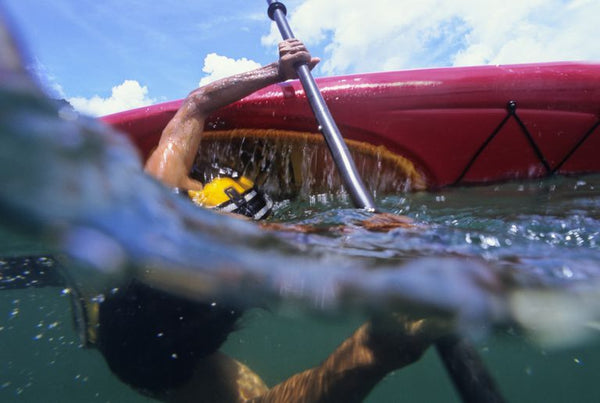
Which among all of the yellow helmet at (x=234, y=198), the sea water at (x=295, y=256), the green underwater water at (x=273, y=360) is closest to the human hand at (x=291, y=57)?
the yellow helmet at (x=234, y=198)

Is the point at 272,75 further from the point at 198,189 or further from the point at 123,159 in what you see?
the point at 123,159

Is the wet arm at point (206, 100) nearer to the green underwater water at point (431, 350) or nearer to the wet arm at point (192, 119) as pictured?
the wet arm at point (192, 119)

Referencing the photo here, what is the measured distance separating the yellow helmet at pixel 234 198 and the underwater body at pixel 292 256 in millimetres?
404

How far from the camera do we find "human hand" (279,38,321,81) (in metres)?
3.09

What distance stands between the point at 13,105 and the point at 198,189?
1863mm

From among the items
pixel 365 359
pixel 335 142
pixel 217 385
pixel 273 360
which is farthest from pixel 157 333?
pixel 335 142

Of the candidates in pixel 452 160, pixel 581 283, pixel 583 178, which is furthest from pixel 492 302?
pixel 583 178

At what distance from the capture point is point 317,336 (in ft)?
7.27

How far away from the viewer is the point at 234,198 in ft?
8.38

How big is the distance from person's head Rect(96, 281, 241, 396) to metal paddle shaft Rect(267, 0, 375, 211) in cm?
86

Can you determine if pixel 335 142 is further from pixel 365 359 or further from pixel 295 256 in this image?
pixel 365 359

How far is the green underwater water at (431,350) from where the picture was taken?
5.66 ft

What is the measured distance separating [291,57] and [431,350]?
2233mm

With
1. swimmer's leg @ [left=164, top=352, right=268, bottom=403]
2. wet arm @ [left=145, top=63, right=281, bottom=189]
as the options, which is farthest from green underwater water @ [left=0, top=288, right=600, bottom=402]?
wet arm @ [left=145, top=63, right=281, bottom=189]
